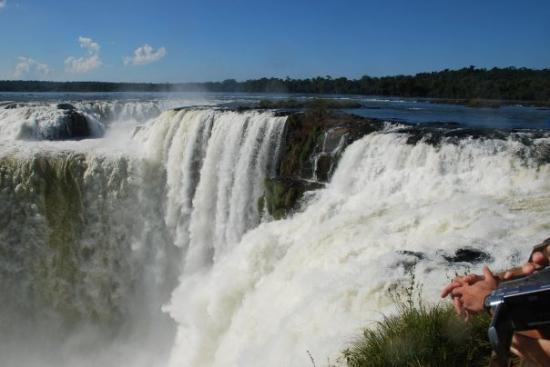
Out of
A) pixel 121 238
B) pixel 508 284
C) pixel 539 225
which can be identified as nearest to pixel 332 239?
pixel 539 225

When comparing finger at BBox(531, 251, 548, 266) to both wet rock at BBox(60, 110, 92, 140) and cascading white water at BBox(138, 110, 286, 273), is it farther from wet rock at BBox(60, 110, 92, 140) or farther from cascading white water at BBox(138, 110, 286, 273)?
wet rock at BBox(60, 110, 92, 140)

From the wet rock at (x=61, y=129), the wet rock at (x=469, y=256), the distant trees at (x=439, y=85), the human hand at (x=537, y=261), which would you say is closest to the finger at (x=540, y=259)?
the human hand at (x=537, y=261)

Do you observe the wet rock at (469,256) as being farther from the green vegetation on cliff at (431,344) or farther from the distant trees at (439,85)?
the distant trees at (439,85)

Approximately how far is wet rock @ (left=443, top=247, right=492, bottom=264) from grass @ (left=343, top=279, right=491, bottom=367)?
1.83 m

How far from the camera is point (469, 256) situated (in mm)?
5160

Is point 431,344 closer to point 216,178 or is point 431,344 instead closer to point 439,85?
point 216,178

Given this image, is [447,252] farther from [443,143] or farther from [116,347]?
[116,347]

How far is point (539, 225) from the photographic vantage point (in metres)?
5.60

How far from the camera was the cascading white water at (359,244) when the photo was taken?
4797mm

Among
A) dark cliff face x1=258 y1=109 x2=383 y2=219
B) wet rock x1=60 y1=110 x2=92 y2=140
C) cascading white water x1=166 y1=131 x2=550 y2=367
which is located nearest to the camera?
cascading white water x1=166 y1=131 x2=550 y2=367

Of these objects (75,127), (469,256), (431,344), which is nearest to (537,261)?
(431,344)

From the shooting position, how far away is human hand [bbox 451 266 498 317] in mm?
2422

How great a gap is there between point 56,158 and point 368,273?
1061 centimetres

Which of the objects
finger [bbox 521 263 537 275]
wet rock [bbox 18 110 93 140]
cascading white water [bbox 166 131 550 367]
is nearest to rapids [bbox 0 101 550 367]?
cascading white water [bbox 166 131 550 367]
